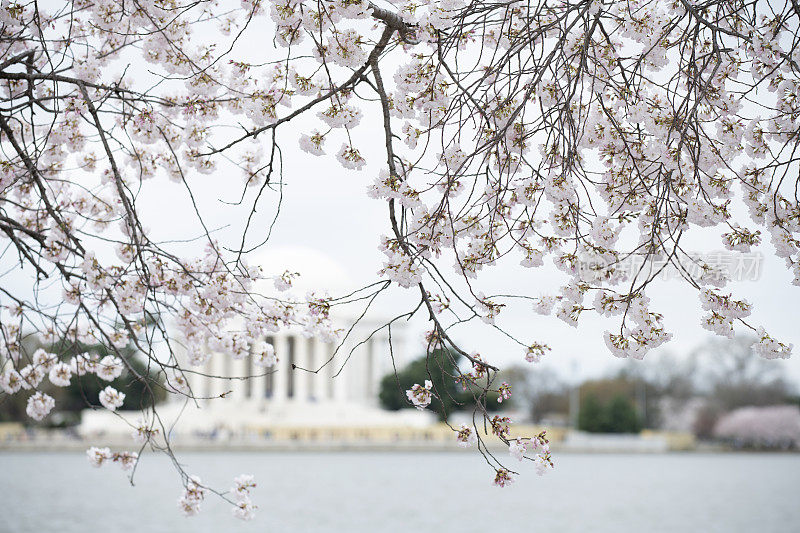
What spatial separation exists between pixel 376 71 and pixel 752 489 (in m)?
33.6

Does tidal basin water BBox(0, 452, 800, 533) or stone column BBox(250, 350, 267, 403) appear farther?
stone column BBox(250, 350, 267, 403)

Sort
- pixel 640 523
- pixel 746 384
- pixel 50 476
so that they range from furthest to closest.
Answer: pixel 746 384, pixel 50 476, pixel 640 523

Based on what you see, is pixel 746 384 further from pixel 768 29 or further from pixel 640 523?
pixel 768 29

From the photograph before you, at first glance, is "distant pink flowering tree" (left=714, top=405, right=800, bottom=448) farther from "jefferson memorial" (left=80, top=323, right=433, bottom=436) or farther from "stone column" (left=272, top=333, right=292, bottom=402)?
"stone column" (left=272, top=333, right=292, bottom=402)

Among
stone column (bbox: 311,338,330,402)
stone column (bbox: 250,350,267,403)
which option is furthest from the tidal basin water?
stone column (bbox: 250,350,267,403)

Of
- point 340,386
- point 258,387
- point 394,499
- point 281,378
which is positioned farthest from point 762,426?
point 394,499

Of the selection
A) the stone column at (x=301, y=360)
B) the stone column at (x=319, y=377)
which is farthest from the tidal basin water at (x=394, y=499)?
the stone column at (x=301, y=360)

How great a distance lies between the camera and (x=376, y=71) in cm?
557

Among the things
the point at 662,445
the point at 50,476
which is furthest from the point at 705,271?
the point at 662,445

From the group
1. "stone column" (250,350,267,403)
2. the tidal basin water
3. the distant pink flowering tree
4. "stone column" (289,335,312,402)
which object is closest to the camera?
the tidal basin water

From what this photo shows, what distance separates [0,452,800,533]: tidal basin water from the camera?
75.3 ft

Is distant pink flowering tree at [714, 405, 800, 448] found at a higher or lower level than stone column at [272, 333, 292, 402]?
lower

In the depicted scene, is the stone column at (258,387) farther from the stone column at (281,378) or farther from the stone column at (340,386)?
the stone column at (340,386)

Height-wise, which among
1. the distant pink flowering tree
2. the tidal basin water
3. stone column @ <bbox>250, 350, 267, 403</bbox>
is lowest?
the tidal basin water
